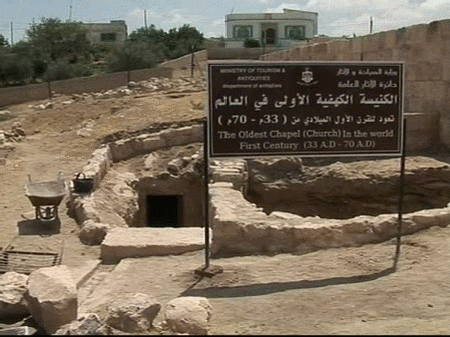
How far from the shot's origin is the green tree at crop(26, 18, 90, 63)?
142 ft

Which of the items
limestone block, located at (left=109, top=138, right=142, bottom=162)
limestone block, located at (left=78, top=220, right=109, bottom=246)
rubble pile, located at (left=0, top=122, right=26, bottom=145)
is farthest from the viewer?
rubble pile, located at (left=0, top=122, right=26, bottom=145)

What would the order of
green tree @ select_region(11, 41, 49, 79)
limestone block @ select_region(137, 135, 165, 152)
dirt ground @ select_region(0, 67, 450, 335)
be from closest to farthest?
dirt ground @ select_region(0, 67, 450, 335) < limestone block @ select_region(137, 135, 165, 152) < green tree @ select_region(11, 41, 49, 79)

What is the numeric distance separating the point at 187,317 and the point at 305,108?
2580 mm

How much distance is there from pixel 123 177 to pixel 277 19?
58.2 metres

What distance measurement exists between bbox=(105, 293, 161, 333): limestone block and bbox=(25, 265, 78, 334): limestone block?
462mm

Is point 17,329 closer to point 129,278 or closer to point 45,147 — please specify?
point 129,278

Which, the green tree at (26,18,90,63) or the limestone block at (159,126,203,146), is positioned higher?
the green tree at (26,18,90,63)

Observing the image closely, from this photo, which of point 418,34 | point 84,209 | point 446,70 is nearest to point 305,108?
point 84,209

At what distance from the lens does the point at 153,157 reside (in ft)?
43.1

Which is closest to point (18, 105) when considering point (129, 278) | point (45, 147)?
point (45, 147)

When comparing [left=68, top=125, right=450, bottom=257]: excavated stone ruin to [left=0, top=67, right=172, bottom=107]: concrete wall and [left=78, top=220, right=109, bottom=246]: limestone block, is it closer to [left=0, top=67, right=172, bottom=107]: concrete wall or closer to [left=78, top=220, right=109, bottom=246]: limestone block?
[left=78, top=220, right=109, bottom=246]: limestone block

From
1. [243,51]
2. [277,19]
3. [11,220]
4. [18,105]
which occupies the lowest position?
[11,220]

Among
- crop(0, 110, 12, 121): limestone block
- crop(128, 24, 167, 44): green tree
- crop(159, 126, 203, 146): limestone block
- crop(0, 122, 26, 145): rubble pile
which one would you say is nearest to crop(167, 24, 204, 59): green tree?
crop(128, 24, 167, 44): green tree

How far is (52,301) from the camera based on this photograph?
15.0 ft
